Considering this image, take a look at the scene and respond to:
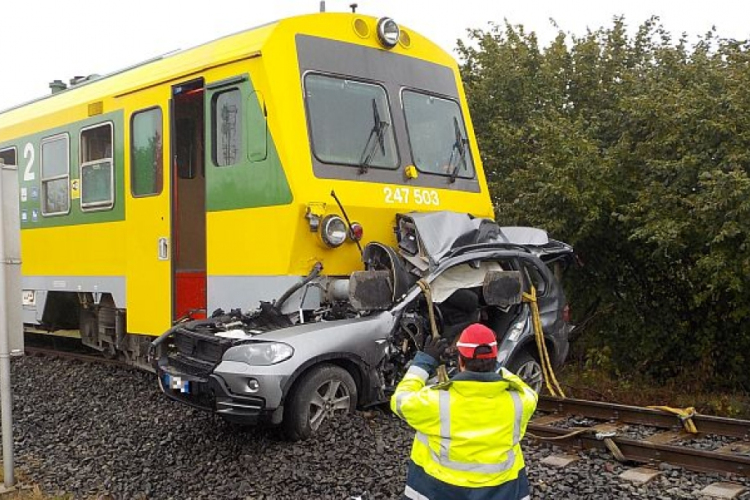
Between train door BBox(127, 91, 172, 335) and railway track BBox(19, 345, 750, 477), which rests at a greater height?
train door BBox(127, 91, 172, 335)

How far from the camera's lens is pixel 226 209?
25.2 ft

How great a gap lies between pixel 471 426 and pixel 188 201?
618cm

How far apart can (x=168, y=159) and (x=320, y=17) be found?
7.25 feet

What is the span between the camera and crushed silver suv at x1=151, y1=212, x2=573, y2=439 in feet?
20.4

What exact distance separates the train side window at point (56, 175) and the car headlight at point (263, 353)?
17.0 feet

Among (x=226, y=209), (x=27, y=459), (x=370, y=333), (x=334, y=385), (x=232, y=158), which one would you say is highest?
(x=232, y=158)

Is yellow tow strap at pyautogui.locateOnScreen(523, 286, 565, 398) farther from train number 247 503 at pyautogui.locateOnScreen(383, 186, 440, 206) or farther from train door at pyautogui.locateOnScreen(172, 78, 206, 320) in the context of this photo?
train door at pyautogui.locateOnScreen(172, 78, 206, 320)

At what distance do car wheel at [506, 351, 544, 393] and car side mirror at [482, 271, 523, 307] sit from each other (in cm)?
76

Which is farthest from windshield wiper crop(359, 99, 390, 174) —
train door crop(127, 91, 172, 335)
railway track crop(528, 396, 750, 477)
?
railway track crop(528, 396, 750, 477)

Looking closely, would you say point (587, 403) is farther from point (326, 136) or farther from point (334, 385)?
point (326, 136)

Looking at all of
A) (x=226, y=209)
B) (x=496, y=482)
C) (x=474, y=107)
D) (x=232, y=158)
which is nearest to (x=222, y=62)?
(x=232, y=158)

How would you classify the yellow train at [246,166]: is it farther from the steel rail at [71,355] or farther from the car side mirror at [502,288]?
the car side mirror at [502,288]

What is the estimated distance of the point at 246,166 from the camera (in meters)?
7.39

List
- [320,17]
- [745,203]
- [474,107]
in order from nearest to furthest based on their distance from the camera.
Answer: [320,17] → [745,203] → [474,107]
